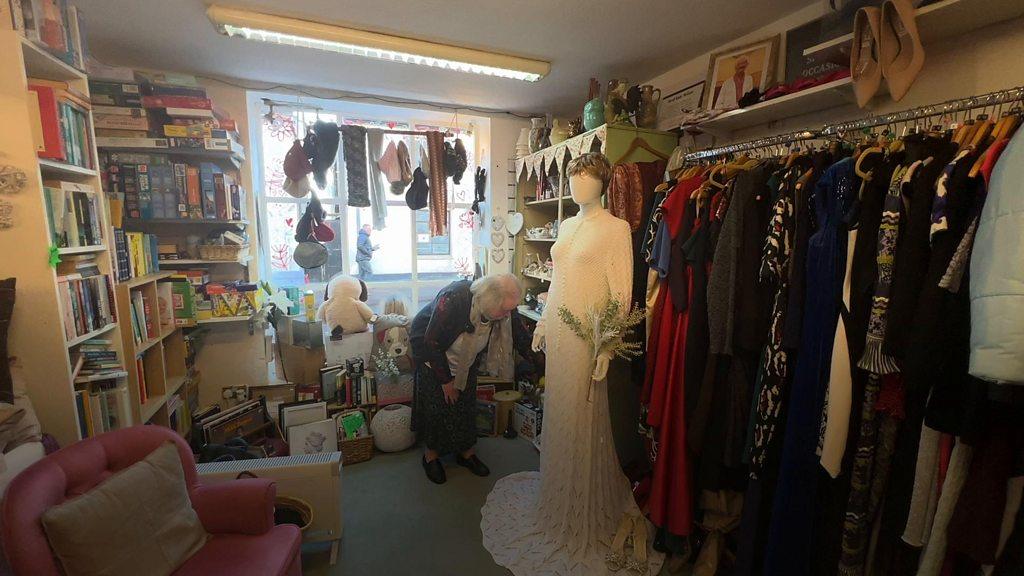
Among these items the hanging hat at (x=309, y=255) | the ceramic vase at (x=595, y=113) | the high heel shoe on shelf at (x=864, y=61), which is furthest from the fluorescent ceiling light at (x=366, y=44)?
the high heel shoe on shelf at (x=864, y=61)

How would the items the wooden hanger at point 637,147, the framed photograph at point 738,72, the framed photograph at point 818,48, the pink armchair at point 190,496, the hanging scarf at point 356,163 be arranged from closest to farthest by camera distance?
the pink armchair at point 190,496
the framed photograph at point 818,48
the framed photograph at point 738,72
the wooden hanger at point 637,147
the hanging scarf at point 356,163

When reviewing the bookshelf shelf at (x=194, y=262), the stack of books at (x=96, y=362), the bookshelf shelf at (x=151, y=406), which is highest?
the bookshelf shelf at (x=194, y=262)

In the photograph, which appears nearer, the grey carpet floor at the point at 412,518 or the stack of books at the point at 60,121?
the stack of books at the point at 60,121

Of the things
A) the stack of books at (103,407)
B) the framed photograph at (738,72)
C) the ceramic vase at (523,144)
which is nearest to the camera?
the stack of books at (103,407)

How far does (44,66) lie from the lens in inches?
63.2

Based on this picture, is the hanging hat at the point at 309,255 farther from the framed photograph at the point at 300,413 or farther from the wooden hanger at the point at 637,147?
the wooden hanger at the point at 637,147

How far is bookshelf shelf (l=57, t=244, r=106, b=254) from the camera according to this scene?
61.9 inches

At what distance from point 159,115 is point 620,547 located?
336 cm

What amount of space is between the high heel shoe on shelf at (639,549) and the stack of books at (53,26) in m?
2.96

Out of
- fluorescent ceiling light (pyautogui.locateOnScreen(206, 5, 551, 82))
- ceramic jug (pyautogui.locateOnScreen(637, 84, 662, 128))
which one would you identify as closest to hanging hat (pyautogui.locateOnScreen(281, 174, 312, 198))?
fluorescent ceiling light (pyautogui.locateOnScreen(206, 5, 551, 82))

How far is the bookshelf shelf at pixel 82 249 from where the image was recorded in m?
1.57

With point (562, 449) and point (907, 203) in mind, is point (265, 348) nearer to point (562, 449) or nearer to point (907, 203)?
point (562, 449)

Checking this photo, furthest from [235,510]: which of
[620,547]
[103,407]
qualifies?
[620,547]

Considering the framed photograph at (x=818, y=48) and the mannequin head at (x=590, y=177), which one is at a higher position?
the framed photograph at (x=818, y=48)
